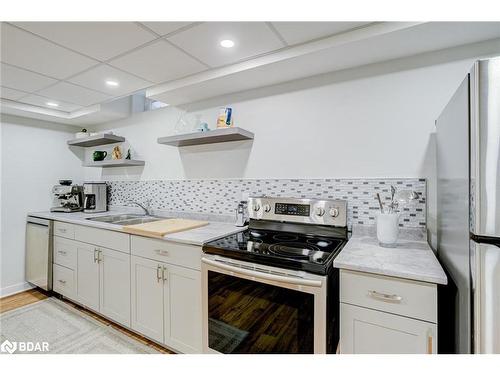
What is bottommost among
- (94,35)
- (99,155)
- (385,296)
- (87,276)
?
(87,276)

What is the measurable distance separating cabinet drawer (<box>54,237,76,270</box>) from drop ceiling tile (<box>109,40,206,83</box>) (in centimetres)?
173

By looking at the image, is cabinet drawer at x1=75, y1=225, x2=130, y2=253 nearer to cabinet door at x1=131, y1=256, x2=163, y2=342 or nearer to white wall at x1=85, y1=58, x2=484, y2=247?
cabinet door at x1=131, y1=256, x2=163, y2=342

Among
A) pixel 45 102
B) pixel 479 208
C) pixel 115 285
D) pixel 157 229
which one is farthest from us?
pixel 45 102

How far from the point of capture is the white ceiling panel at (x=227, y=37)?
1426 millimetres

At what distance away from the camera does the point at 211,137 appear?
2188 mm

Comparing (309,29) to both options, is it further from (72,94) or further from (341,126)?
(72,94)

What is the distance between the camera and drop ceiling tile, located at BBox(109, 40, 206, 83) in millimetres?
1676

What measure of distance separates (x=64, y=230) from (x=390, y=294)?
288 centimetres

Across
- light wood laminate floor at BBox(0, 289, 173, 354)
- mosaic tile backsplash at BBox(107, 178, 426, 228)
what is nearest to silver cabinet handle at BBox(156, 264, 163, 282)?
light wood laminate floor at BBox(0, 289, 173, 354)

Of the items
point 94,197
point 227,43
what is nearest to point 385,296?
point 227,43

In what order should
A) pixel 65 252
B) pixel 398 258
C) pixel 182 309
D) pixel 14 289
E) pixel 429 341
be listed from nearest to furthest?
pixel 429 341 < pixel 398 258 < pixel 182 309 < pixel 65 252 < pixel 14 289

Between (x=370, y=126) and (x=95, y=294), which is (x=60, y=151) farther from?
(x=370, y=126)

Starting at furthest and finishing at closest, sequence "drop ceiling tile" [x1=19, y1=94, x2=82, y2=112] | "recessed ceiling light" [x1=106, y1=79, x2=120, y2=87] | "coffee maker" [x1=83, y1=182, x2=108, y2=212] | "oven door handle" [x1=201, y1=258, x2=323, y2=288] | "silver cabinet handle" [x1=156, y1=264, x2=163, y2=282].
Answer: "coffee maker" [x1=83, y1=182, x2=108, y2=212] → "drop ceiling tile" [x1=19, y1=94, x2=82, y2=112] → "recessed ceiling light" [x1=106, y1=79, x2=120, y2=87] → "silver cabinet handle" [x1=156, y1=264, x2=163, y2=282] → "oven door handle" [x1=201, y1=258, x2=323, y2=288]

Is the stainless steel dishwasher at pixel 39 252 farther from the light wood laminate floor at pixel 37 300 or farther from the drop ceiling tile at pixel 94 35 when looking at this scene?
the drop ceiling tile at pixel 94 35
